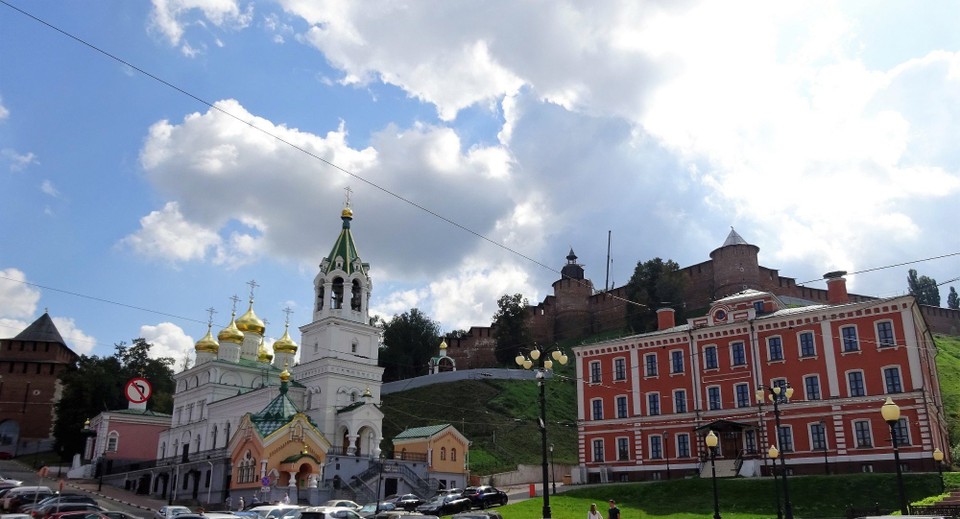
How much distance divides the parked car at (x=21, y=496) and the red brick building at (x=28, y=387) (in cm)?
4944

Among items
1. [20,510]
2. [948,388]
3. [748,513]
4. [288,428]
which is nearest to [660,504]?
[748,513]

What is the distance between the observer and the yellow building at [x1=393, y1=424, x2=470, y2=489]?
45906mm

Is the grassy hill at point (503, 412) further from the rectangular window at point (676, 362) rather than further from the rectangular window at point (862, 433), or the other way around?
the rectangular window at point (862, 433)

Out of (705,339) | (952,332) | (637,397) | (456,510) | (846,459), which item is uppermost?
(952,332)

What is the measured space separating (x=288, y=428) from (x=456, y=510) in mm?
11122

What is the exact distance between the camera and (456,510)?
109 ft

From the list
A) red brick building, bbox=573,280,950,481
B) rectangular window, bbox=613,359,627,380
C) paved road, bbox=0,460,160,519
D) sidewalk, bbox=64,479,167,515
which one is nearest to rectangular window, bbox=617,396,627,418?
red brick building, bbox=573,280,950,481

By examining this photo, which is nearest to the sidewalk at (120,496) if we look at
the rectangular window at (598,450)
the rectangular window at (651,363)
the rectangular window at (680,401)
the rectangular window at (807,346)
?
the rectangular window at (598,450)

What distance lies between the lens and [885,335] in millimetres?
35906

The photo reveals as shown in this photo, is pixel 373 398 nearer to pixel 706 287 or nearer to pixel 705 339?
pixel 705 339

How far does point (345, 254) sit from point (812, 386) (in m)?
29.7

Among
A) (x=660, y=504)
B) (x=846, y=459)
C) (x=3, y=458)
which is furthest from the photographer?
(x=3, y=458)

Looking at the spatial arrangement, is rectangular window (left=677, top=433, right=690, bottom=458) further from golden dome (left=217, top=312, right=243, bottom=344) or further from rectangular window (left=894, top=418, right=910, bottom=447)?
golden dome (left=217, top=312, right=243, bottom=344)

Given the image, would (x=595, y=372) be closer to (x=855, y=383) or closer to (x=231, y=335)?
(x=855, y=383)
